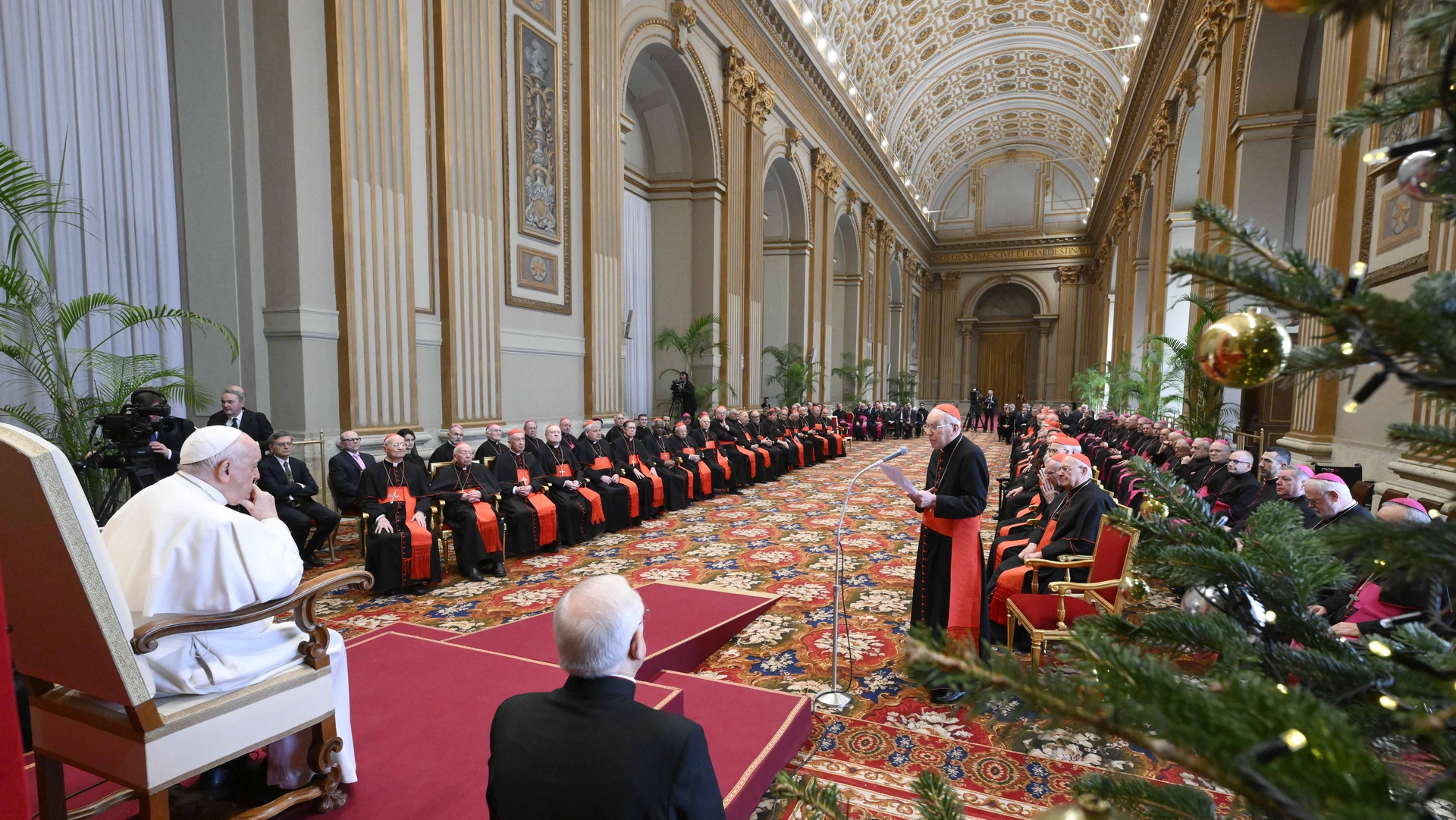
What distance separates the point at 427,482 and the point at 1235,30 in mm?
10856

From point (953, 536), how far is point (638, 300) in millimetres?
10314

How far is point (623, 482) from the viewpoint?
7.64 m

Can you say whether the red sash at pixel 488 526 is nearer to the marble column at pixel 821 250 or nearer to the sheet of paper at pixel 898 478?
the sheet of paper at pixel 898 478

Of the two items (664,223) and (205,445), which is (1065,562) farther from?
(664,223)

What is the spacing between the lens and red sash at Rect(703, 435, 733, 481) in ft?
32.8

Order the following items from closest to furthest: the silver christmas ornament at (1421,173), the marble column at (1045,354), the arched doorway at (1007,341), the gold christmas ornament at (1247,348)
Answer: the silver christmas ornament at (1421,173), the gold christmas ornament at (1247,348), the marble column at (1045,354), the arched doorway at (1007,341)

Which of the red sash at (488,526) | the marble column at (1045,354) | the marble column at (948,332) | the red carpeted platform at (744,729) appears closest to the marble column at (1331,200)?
the red carpeted platform at (744,729)

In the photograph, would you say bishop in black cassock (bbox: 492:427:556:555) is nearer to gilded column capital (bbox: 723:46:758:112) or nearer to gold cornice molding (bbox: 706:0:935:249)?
gilded column capital (bbox: 723:46:758:112)

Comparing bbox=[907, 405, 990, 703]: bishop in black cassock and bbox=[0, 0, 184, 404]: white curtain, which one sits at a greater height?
bbox=[0, 0, 184, 404]: white curtain

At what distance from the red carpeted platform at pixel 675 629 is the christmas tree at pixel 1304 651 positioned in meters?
2.83

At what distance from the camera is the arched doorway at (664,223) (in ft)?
41.8

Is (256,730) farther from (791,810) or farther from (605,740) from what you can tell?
(791,810)

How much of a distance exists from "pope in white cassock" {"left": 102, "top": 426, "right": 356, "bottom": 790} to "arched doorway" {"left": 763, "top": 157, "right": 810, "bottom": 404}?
1529cm

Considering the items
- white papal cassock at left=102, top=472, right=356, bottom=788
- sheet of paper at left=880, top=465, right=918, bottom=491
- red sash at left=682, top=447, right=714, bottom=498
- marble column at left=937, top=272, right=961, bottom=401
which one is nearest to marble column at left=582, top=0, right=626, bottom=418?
red sash at left=682, top=447, right=714, bottom=498
